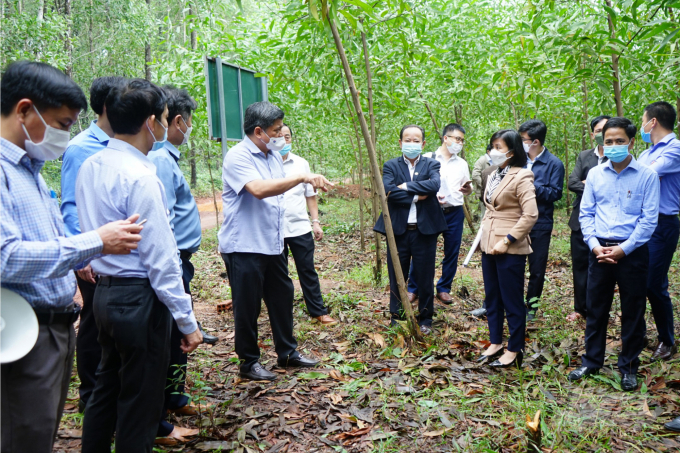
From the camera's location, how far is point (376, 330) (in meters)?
5.16

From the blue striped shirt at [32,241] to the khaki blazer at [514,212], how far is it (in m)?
3.23

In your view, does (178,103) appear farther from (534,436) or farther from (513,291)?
(534,436)

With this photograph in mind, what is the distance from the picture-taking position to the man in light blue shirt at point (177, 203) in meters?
3.50

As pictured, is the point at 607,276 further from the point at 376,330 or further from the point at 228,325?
the point at 228,325

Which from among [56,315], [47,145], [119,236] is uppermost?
[47,145]

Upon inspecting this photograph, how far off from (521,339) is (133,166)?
133 inches

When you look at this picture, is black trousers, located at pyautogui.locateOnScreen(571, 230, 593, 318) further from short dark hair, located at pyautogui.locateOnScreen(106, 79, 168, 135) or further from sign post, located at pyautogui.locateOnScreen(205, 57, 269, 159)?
short dark hair, located at pyautogui.locateOnScreen(106, 79, 168, 135)

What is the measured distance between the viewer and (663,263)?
428cm

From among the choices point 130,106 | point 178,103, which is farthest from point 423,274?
point 130,106

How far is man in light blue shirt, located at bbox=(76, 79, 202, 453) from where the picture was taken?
2299 mm

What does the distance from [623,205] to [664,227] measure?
2.63 feet

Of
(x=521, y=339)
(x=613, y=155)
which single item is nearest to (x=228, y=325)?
(x=521, y=339)

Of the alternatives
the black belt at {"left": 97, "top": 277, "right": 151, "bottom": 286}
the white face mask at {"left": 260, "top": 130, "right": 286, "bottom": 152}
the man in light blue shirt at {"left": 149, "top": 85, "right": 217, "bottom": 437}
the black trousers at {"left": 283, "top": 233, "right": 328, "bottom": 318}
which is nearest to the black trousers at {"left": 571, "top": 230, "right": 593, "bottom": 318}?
the black trousers at {"left": 283, "top": 233, "right": 328, "bottom": 318}

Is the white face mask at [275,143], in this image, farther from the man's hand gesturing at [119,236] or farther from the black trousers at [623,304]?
the black trousers at [623,304]
